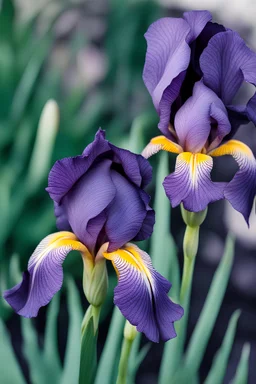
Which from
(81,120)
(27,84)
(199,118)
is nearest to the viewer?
(199,118)

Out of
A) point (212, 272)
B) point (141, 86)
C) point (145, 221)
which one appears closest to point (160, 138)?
point (145, 221)

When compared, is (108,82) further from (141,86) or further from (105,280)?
(105,280)

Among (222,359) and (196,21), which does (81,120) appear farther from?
(196,21)

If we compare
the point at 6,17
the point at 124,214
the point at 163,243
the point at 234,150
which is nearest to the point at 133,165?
the point at 124,214

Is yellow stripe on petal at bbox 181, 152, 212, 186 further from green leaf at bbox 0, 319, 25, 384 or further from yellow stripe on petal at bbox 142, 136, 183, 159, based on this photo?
green leaf at bbox 0, 319, 25, 384

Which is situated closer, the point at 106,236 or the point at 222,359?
the point at 106,236

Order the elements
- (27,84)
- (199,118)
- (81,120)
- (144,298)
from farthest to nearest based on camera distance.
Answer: (81,120), (27,84), (199,118), (144,298)

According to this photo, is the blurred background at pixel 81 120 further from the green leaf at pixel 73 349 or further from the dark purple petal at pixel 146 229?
the dark purple petal at pixel 146 229
